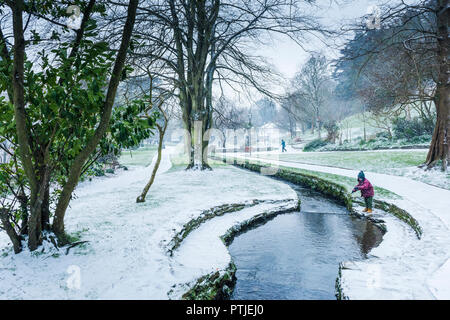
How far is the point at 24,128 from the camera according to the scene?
11.3 ft

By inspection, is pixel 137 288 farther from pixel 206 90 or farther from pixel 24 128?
pixel 206 90

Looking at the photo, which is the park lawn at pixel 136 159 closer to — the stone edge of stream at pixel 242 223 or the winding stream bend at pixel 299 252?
the stone edge of stream at pixel 242 223

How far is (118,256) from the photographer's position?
13.5ft

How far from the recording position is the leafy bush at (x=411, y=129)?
2120 cm

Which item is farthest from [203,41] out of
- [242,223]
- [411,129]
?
[411,129]

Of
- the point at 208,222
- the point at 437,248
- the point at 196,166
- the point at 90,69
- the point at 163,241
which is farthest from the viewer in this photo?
the point at 196,166

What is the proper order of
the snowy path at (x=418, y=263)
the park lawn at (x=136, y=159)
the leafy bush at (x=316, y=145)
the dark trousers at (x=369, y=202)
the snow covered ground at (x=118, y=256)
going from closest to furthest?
the snowy path at (x=418, y=263), the snow covered ground at (x=118, y=256), the dark trousers at (x=369, y=202), the park lawn at (x=136, y=159), the leafy bush at (x=316, y=145)

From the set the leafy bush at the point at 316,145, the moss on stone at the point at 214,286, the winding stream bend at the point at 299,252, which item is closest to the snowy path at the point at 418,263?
the winding stream bend at the point at 299,252

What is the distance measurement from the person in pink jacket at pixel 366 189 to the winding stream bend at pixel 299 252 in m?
0.54

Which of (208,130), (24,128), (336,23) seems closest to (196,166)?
(208,130)

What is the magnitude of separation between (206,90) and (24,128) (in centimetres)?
1235

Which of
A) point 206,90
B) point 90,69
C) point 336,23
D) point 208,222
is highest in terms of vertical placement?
point 336,23

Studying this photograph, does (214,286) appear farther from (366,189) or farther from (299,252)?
(366,189)

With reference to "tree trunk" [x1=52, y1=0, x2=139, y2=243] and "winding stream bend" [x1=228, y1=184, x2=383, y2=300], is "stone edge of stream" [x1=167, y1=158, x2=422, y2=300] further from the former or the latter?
"tree trunk" [x1=52, y1=0, x2=139, y2=243]
